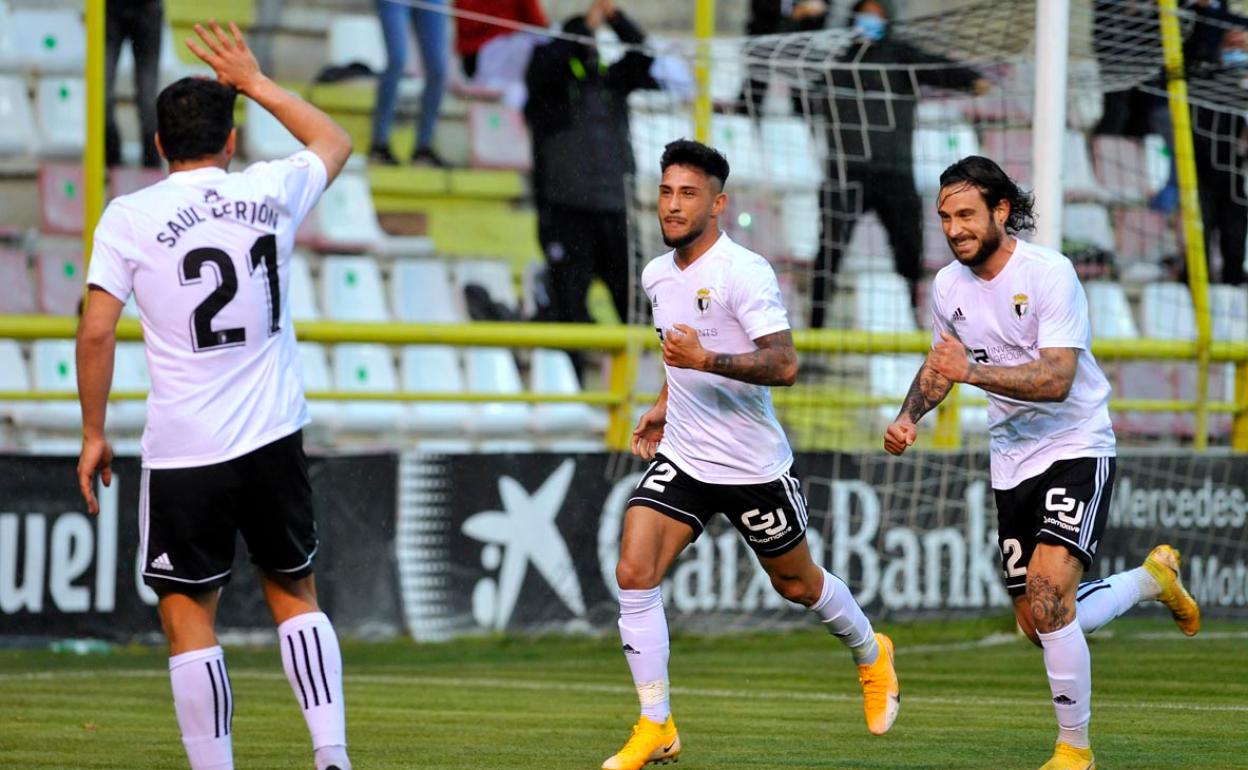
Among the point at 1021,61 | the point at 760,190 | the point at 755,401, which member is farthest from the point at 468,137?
the point at 755,401

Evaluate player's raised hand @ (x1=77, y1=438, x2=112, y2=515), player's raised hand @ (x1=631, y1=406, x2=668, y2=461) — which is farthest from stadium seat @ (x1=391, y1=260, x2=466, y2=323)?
player's raised hand @ (x1=77, y1=438, x2=112, y2=515)

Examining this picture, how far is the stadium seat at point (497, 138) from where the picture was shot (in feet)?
55.2

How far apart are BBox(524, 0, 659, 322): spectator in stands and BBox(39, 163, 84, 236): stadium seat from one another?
128 inches

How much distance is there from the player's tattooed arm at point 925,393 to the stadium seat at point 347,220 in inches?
339

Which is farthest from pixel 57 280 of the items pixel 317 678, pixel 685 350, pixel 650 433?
pixel 317 678

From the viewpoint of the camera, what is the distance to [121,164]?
13984 millimetres

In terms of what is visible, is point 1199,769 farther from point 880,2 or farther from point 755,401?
point 880,2

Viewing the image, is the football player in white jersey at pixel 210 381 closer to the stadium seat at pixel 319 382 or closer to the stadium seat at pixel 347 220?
the stadium seat at pixel 319 382

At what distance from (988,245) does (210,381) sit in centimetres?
283

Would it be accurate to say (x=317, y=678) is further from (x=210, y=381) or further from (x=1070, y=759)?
(x=1070, y=759)

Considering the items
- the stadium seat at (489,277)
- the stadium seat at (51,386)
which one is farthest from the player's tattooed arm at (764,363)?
the stadium seat at (489,277)

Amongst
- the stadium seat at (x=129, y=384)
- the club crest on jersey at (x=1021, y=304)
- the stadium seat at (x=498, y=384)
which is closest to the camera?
the club crest on jersey at (x=1021, y=304)

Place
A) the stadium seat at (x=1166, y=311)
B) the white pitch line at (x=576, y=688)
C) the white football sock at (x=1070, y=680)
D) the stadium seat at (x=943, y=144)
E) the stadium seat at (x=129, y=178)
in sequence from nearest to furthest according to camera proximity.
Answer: the white football sock at (x=1070, y=680)
the white pitch line at (x=576, y=688)
the stadium seat at (x=129, y=178)
the stadium seat at (x=943, y=144)
the stadium seat at (x=1166, y=311)

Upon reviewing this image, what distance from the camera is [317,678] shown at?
19.7ft
